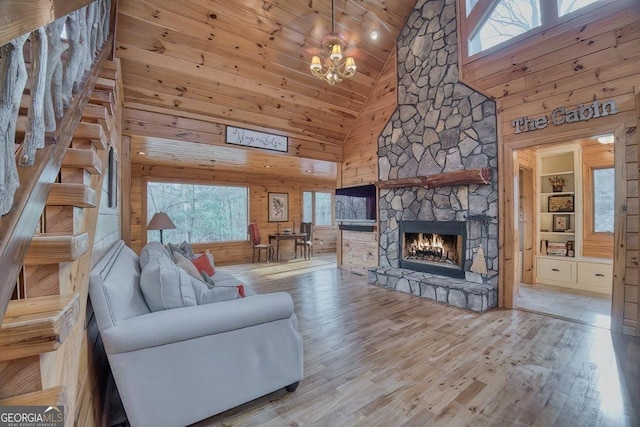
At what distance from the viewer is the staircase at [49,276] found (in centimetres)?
63

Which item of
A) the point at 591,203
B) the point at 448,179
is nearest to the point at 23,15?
the point at 448,179

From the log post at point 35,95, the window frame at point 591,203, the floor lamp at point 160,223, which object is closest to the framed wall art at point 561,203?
the window frame at point 591,203

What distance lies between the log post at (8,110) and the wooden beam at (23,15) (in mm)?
86

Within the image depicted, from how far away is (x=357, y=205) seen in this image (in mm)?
5695

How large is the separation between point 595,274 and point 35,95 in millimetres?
6122

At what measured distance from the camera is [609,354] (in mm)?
2418

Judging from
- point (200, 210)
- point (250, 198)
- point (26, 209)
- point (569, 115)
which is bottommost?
point (26, 209)

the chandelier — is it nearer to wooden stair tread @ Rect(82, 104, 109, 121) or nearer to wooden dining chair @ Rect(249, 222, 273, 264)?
wooden stair tread @ Rect(82, 104, 109, 121)

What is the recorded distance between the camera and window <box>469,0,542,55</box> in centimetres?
350

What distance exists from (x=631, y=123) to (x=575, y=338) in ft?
7.15

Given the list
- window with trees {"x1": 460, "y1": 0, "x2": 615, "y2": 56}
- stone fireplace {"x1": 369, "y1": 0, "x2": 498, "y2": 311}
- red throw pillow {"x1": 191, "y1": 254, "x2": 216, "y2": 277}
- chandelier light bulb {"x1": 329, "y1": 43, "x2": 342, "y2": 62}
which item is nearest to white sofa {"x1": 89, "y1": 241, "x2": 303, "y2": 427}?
red throw pillow {"x1": 191, "y1": 254, "x2": 216, "y2": 277}

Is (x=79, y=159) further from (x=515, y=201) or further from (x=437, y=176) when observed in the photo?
(x=515, y=201)

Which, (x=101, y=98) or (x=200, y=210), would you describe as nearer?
(x=101, y=98)

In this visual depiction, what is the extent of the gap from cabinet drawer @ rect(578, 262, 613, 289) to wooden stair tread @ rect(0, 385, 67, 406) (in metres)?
5.88
